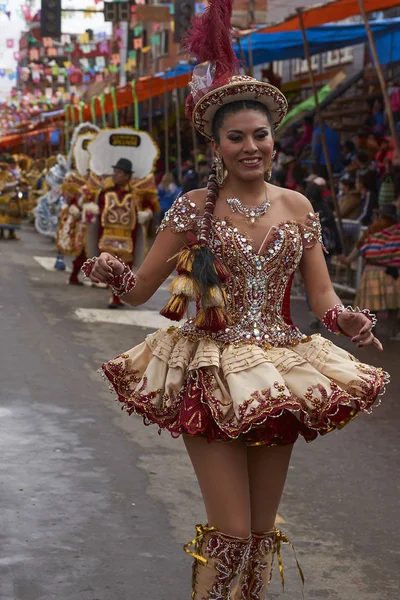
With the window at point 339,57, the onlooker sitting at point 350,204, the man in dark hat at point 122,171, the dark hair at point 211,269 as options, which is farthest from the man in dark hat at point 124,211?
the window at point 339,57

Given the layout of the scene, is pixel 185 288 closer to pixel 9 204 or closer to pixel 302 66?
pixel 9 204

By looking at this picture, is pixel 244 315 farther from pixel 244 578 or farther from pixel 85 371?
pixel 85 371

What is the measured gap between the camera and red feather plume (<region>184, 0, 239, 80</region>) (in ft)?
13.1

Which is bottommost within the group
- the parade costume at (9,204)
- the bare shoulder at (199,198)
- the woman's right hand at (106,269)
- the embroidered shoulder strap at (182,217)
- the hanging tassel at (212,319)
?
the parade costume at (9,204)

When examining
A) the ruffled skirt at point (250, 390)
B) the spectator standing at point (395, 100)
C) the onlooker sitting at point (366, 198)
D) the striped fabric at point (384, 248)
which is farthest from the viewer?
the spectator standing at point (395, 100)

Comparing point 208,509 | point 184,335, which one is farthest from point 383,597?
point 184,335

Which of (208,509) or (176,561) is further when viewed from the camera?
(176,561)

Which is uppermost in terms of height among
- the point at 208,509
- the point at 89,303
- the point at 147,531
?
the point at 208,509

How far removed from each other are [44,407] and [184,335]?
4275mm

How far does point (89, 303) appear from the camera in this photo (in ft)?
47.5

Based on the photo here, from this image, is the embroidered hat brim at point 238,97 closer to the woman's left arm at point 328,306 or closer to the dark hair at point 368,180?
the woman's left arm at point 328,306

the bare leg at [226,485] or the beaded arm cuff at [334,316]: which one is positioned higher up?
the beaded arm cuff at [334,316]

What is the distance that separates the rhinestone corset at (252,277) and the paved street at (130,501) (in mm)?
386

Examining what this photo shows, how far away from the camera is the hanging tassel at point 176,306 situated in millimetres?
3732
